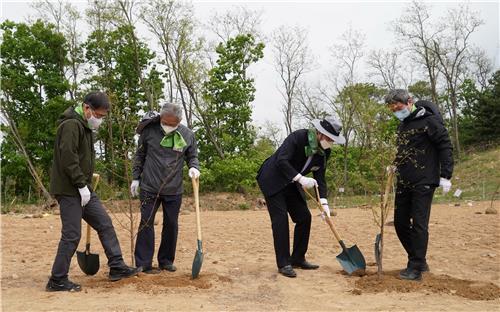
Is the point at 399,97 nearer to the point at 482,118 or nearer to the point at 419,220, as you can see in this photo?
the point at 419,220

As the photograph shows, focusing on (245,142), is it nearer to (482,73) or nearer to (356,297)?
(356,297)

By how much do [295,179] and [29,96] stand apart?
21.7 metres

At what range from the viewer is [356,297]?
4.29m

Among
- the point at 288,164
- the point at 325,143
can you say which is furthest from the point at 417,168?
the point at 288,164

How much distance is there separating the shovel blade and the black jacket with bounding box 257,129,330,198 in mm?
1898

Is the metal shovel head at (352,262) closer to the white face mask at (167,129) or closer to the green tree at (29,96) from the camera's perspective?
the white face mask at (167,129)

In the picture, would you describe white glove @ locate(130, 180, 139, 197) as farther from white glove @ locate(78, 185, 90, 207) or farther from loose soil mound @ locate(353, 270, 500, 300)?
loose soil mound @ locate(353, 270, 500, 300)

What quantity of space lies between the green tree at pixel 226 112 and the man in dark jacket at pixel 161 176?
1526 cm

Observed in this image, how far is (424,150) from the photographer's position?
5012mm

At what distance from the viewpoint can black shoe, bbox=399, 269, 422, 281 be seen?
15.7 feet

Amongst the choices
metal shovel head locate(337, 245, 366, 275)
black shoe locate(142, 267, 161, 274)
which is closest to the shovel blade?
black shoe locate(142, 267, 161, 274)

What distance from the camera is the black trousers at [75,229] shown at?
4.34 metres

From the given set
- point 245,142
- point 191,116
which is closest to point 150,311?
point 245,142

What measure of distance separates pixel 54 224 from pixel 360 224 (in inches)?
228
